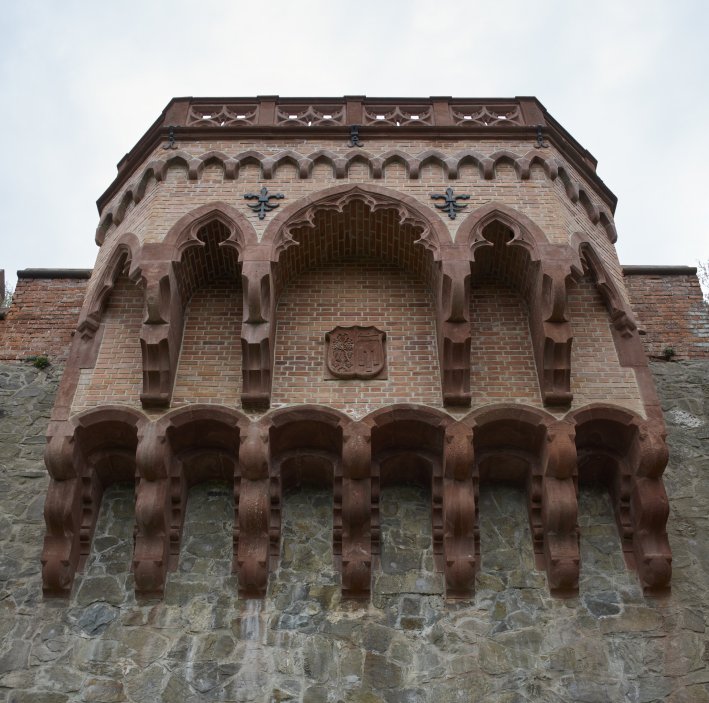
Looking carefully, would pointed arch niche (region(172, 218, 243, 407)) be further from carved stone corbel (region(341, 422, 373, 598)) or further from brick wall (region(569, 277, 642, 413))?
brick wall (region(569, 277, 642, 413))

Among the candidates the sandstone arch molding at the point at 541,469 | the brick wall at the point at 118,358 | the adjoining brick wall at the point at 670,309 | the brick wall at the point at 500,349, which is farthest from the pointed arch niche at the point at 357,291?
the adjoining brick wall at the point at 670,309

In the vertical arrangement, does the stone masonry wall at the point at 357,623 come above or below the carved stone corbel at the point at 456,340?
below

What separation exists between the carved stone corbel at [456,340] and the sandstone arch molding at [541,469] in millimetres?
267

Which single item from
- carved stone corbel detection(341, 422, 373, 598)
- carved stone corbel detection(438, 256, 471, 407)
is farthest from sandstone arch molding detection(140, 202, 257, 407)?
carved stone corbel detection(438, 256, 471, 407)

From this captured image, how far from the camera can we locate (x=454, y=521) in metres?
7.86

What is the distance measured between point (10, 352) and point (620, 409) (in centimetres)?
688

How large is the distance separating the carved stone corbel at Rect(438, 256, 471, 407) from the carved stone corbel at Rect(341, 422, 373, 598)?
3.05ft

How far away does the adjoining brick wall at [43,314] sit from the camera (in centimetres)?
1029

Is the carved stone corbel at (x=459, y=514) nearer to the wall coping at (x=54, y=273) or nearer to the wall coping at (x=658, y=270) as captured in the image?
the wall coping at (x=658, y=270)

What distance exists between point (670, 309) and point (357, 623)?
568 centimetres

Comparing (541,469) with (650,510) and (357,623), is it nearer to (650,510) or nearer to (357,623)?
(650,510)

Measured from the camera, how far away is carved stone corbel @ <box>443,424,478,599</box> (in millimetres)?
7684

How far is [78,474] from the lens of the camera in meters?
8.20

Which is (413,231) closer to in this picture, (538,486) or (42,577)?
(538,486)
